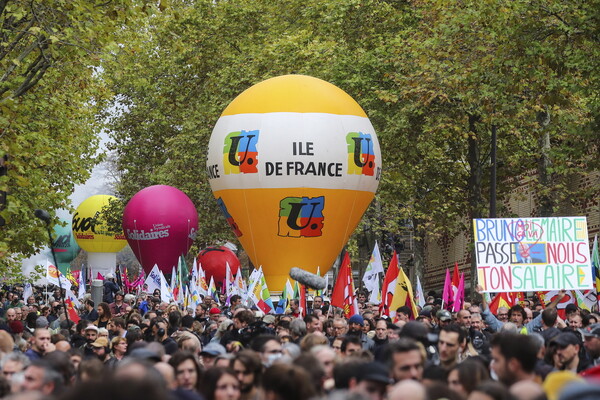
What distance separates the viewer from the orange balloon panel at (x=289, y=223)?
31.8 meters

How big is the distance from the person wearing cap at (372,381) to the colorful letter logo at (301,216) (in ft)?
77.1

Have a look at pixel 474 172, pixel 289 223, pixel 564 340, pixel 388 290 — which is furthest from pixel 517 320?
pixel 474 172

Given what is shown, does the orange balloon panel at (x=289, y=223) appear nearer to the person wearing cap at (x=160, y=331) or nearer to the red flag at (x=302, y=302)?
the red flag at (x=302, y=302)

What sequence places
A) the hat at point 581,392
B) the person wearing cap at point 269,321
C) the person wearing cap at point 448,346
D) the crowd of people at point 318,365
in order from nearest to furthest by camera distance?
the hat at point 581,392, the crowd of people at point 318,365, the person wearing cap at point 448,346, the person wearing cap at point 269,321

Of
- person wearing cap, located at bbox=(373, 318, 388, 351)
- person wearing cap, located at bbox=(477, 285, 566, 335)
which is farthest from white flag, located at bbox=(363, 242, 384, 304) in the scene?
person wearing cap, located at bbox=(373, 318, 388, 351)

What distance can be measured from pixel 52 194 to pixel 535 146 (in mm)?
14204

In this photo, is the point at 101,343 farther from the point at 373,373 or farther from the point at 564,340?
the point at 373,373

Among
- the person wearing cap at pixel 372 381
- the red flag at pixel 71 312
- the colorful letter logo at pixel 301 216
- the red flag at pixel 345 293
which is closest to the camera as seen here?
the person wearing cap at pixel 372 381

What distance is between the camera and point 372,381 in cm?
806

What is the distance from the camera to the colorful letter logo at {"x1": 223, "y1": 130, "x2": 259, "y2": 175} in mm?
31375

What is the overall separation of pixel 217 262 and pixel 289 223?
12.1 metres

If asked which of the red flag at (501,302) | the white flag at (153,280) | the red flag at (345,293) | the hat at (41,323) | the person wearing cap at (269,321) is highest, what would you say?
the white flag at (153,280)

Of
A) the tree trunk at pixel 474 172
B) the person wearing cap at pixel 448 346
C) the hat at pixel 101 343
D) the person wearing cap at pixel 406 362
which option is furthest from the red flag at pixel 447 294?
the person wearing cap at pixel 406 362

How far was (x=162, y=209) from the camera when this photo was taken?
41531 mm
